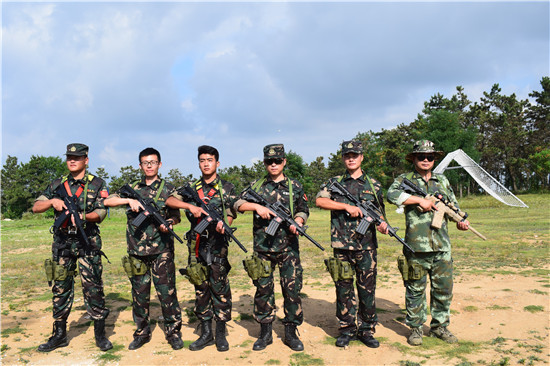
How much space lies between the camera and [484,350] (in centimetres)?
498

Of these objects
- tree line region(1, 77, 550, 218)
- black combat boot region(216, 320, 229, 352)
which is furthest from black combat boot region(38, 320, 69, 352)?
tree line region(1, 77, 550, 218)

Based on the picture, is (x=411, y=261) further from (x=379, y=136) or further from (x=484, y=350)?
(x=379, y=136)

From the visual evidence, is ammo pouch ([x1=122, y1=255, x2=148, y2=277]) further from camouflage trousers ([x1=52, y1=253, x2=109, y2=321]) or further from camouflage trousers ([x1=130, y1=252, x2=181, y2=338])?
camouflage trousers ([x1=52, y1=253, x2=109, y2=321])

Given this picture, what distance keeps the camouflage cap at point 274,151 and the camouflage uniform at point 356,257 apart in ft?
2.67

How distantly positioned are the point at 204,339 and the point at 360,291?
231 cm

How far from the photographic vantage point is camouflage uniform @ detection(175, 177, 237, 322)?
5.27 metres

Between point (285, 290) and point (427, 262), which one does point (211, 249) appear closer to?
point (285, 290)

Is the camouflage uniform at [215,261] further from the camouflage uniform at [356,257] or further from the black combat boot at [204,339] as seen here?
the camouflage uniform at [356,257]

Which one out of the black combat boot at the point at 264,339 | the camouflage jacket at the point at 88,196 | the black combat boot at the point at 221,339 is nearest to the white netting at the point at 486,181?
the black combat boot at the point at 264,339

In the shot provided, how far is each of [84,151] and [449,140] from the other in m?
48.4

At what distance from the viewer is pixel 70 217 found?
5.28 metres

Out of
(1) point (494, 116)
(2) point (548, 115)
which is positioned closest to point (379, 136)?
(1) point (494, 116)

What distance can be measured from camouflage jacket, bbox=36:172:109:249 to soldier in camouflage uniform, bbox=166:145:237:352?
3.40ft

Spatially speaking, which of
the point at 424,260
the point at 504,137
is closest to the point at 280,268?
the point at 424,260
